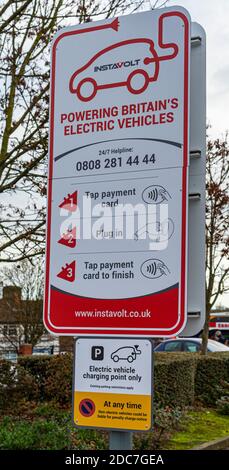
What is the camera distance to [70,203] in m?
2.67

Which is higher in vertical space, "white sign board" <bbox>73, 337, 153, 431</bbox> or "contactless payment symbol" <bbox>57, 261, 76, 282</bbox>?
"contactless payment symbol" <bbox>57, 261, 76, 282</bbox>

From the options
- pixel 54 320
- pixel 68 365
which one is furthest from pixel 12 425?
pixel 54 320

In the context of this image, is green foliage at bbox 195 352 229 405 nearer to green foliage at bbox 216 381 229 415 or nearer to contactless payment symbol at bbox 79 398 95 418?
green foliage at bbox 216 381 229 415

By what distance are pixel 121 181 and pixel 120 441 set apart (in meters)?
0.95

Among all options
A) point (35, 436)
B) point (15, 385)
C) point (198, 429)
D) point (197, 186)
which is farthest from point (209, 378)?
point (197, 186)

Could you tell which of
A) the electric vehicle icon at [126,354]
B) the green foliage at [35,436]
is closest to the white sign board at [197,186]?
the electric vehicle icon at [126,354]

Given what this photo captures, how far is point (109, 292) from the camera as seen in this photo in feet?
8.42

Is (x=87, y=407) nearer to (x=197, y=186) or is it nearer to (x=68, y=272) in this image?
(x=68, y=272)

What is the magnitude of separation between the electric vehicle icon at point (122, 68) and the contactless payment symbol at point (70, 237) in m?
0.51

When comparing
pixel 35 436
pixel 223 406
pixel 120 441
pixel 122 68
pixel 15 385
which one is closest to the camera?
pixel 120 441

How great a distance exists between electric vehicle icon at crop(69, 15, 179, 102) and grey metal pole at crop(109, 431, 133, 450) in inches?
49.7

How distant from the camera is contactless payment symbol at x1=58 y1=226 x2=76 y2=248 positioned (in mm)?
2652

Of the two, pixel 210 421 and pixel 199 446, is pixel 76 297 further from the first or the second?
pixel 210 421

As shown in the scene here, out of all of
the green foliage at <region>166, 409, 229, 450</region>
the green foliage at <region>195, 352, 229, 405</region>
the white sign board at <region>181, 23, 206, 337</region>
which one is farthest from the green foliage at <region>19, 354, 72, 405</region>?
the white sign board at <region>181, 23, 206, 337</region>
